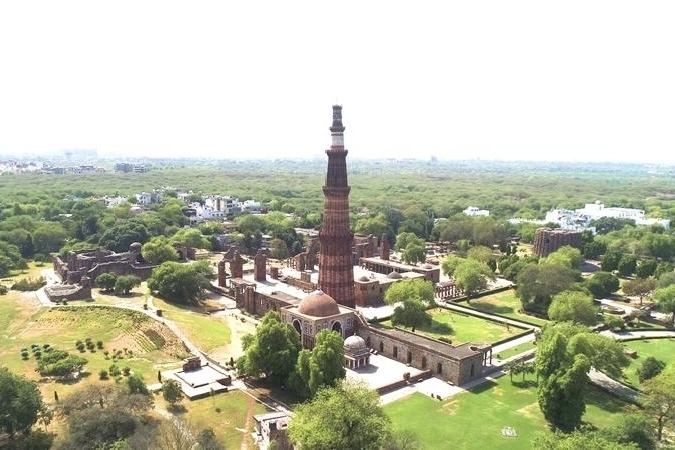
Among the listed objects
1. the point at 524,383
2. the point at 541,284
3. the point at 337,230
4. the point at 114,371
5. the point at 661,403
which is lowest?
the point at 524,383

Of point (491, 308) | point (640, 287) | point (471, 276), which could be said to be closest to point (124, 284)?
point (471, 276)

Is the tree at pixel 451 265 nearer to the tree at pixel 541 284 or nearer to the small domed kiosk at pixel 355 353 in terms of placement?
the tree at pixel 541 284

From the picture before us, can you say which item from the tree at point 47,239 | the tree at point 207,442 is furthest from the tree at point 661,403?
the tree at point 47,239

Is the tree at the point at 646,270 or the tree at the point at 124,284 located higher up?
the tree at the point at 646,270

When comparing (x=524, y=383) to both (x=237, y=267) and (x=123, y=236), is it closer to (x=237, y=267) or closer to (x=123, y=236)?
(x=237, y=267)

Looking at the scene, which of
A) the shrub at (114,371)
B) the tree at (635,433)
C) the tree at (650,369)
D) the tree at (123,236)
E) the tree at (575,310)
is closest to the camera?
the tree at (635,433)

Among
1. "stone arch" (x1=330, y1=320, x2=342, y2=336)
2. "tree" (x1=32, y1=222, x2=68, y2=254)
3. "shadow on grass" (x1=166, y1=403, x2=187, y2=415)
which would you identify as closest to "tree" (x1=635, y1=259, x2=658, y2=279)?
"stone arch" (x1=330, y1=320, x2=342, y2=336)

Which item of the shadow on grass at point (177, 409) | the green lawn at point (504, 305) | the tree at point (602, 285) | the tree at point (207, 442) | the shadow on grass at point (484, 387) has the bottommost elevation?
the green lawn at point (504, 305)
